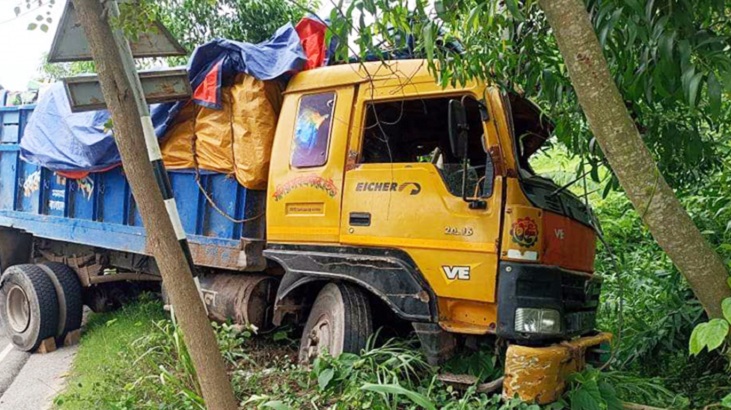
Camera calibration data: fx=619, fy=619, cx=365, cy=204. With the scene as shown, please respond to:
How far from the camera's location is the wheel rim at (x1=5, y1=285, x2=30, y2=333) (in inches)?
253

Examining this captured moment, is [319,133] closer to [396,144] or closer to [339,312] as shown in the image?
[396,144]

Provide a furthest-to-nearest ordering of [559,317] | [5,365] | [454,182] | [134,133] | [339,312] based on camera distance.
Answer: [5,365], [339,312], [454,182], [559,317], [134,133]

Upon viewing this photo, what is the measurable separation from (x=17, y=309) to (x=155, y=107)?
10.3ft

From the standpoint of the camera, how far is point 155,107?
517 centimetres

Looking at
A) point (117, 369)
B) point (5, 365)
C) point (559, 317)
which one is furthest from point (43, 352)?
point (559, 317)

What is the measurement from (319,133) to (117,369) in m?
2.42

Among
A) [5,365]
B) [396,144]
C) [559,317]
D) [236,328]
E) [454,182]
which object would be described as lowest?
[5,365]

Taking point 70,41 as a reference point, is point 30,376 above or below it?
below

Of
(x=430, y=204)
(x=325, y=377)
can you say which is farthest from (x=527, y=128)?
(x=325, y=377)

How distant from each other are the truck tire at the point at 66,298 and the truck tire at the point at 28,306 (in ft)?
0.15

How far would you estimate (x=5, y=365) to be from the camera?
19.5 feet

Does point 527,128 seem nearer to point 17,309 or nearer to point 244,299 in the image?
point 244,299

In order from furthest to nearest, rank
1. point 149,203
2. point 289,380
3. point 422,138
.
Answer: point 422,138, point 289,380, point 149,203

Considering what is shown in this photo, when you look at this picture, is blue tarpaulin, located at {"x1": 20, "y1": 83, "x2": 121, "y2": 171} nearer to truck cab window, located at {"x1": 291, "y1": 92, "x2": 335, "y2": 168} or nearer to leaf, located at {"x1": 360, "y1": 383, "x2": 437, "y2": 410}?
truck cab window, located at {"x1": 291, "y1": 92, "x2": 335, "y2": 168}
